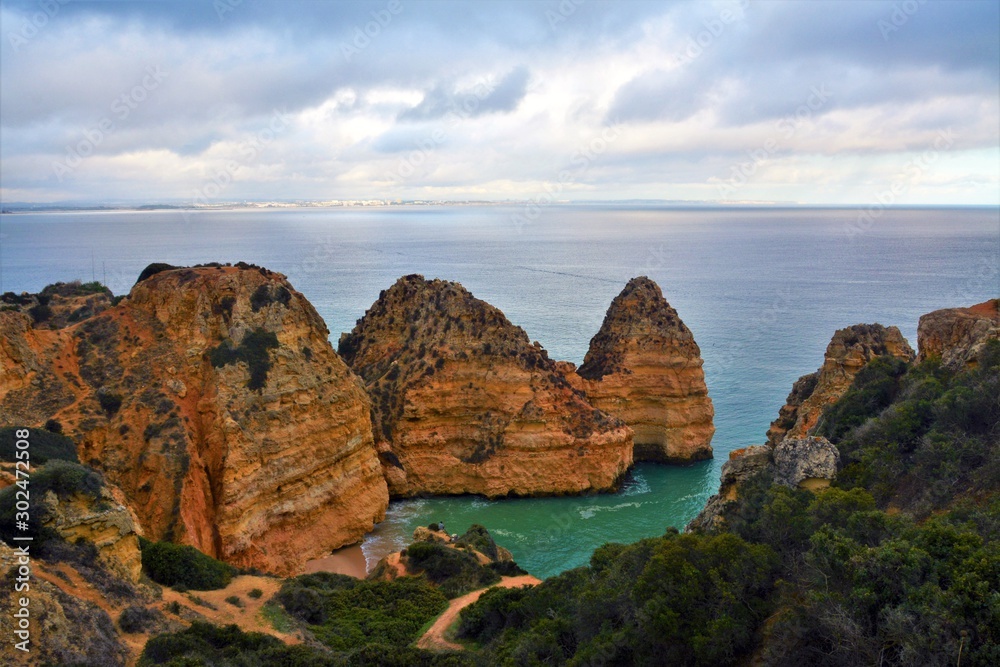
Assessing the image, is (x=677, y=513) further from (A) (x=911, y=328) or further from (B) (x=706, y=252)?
(B) (x=706, y=252)

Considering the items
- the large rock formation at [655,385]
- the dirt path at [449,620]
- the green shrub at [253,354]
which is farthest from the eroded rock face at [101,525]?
the large rock formation at [655,385]

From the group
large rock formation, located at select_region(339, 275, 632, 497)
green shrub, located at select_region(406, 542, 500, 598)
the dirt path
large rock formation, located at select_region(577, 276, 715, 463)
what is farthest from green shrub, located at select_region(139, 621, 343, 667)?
large rock formation, located at select_region(577, 276, 715, 463)

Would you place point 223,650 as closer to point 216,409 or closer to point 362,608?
point 362,608

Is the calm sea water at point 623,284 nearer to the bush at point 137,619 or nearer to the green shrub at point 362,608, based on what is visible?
the green shrub at point 362,608

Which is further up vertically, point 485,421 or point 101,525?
point 101,525

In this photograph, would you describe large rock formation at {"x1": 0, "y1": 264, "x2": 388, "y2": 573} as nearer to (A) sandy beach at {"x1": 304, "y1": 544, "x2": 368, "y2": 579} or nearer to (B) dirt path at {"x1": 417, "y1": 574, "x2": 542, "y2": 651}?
(A) sandy beach at {"x1": 304, "y1": 544, "x2": 368, "y2": 579}

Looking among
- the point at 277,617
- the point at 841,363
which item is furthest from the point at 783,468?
the point at 841,363

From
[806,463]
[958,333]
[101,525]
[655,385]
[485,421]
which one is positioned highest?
[958,333]
